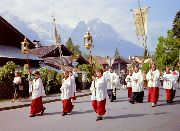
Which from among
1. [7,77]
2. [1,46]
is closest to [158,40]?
[1,46]

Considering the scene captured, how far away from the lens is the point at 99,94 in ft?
45.9

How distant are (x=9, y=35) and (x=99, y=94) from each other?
21.7 metres

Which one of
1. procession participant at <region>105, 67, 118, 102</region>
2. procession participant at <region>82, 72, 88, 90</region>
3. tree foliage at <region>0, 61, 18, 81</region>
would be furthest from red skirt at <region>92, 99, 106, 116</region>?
procession participant at <region>82, 72, 88, 90</region>

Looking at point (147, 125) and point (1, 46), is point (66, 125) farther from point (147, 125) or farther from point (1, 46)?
point (1, 46)

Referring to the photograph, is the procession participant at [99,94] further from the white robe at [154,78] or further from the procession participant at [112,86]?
the procession participant at [112,86]

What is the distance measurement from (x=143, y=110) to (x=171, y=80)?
4.90 meters

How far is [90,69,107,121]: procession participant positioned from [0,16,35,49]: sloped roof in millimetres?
19870

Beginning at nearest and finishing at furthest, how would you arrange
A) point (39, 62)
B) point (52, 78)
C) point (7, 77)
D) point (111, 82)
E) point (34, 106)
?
point (34, 106), point (111, 82), point (7, 77), point (52, 78), point (39, 62)

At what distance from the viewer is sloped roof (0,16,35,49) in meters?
33.2

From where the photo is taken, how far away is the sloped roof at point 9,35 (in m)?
33.2

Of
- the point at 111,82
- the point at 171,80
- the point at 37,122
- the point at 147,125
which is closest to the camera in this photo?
Answer: the point at 147,125

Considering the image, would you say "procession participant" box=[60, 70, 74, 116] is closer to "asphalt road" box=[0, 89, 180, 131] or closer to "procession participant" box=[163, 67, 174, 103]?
"asphalt road" box=[0, 89, 180, 131]

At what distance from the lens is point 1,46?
32.8 metres

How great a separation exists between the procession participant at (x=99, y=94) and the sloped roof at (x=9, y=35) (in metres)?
19.9
